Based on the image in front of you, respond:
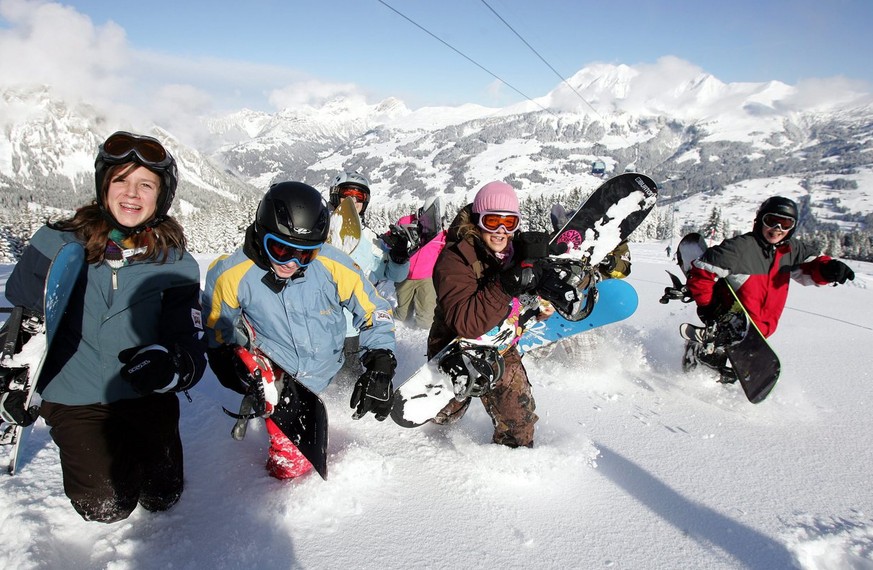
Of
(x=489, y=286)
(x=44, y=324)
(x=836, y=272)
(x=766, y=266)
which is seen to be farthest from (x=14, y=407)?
(x=836, y=272)

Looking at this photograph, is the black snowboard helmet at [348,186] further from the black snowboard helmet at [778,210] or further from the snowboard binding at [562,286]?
the black snowboard helmet at [778,210]

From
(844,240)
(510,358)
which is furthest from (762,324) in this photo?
(844,240)

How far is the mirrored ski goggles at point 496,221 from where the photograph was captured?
3.08 meters

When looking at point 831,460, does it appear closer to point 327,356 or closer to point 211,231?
point 327,356

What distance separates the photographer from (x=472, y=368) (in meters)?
3.03

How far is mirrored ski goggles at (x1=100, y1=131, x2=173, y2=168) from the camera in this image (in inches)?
91.5

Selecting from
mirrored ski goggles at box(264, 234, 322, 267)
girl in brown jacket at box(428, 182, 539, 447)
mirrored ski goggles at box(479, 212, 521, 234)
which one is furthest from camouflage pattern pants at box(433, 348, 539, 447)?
mirrored ski goggles at box(264, 234, 322, 267)

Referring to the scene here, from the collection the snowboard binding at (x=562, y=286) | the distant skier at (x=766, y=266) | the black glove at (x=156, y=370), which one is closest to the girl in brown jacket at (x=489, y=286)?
the snowboard binding at (x=562, y=286)

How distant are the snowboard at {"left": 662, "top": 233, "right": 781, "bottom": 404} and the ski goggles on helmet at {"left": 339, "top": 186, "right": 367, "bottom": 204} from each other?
388 centimetres

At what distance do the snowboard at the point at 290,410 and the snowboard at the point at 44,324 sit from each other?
890 mm

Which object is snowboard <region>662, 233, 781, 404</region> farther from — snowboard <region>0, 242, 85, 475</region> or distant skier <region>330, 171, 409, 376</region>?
snowboard <region>0, 242, 85, 475</region>

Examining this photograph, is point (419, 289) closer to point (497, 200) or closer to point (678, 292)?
point (678, 292)

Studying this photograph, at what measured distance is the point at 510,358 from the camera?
338cm

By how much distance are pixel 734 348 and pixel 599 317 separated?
1.42 m
